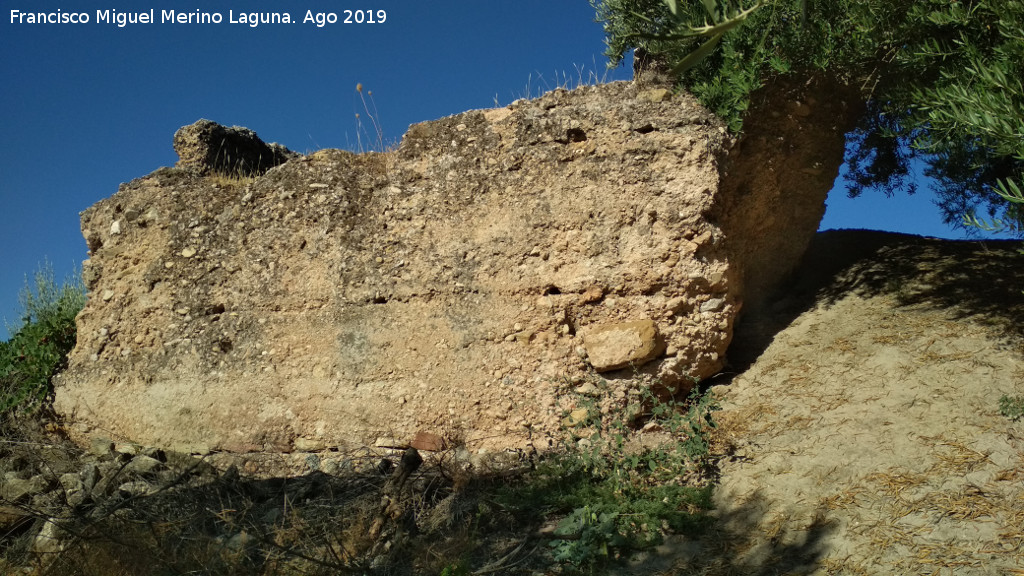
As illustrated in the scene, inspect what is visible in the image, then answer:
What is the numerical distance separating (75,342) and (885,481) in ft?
23.1

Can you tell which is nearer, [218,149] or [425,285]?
[425,285]

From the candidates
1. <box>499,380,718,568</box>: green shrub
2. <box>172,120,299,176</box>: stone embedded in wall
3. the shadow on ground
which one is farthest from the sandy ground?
<box>172,120,299,176</box>: stone embedded in wall

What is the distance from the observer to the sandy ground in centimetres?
418

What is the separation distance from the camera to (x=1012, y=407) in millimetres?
4828

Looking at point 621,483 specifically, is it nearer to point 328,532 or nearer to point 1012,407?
point 328,532

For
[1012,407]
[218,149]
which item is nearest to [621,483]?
[1012,407]

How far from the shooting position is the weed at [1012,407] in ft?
15.7

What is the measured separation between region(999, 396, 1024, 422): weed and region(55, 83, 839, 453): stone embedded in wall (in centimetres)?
177

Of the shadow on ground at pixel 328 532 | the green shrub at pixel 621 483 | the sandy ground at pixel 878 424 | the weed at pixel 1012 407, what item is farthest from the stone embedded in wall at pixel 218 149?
the weed at pixel 1012 407

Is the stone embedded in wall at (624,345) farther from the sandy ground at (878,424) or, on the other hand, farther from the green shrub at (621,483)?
the sandy ground at (878,424)

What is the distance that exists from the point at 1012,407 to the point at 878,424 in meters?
0.77

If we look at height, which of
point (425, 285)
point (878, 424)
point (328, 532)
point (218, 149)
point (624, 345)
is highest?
point (218, 149)

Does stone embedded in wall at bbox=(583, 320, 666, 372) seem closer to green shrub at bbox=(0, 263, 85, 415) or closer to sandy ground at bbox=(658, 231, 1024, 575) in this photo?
sandy ground at bbox=(658, 231, 1024, 575)

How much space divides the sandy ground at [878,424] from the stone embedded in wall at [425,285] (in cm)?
65
